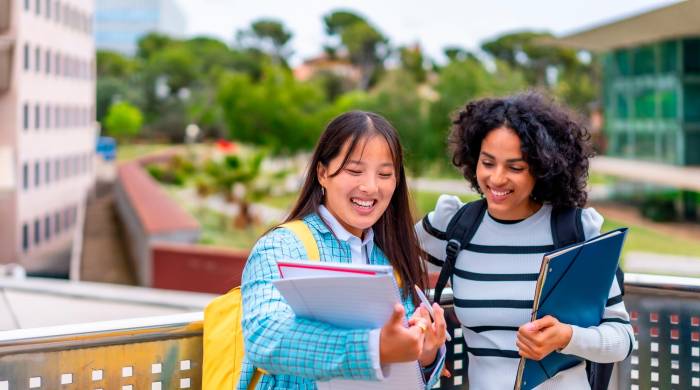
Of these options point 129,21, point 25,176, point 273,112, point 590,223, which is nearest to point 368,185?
point 590,223

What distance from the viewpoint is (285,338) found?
1.16 meters

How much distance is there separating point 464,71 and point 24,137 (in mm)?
11633

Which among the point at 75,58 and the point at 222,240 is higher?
the point at 75,58

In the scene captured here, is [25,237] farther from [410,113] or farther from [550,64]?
[550,64]

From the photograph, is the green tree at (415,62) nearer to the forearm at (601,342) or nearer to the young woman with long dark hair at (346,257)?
the forearm at (601,342)

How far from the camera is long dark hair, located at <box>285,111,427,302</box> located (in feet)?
4.65

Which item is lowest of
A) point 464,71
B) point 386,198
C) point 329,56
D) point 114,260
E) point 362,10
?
point 114,260

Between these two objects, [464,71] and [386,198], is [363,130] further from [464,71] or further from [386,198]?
[464,71]

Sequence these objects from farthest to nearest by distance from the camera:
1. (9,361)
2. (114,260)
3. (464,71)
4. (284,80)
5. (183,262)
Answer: (284,80) < (464,71) < (114,260) < (183,262) < (9,361)

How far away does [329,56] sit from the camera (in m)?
52.0

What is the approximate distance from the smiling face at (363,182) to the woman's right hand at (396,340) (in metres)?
0.32

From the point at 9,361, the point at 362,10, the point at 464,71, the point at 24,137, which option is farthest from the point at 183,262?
the point at 362,10

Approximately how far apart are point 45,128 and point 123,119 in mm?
12283

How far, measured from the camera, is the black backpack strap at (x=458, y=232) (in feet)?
5.59
